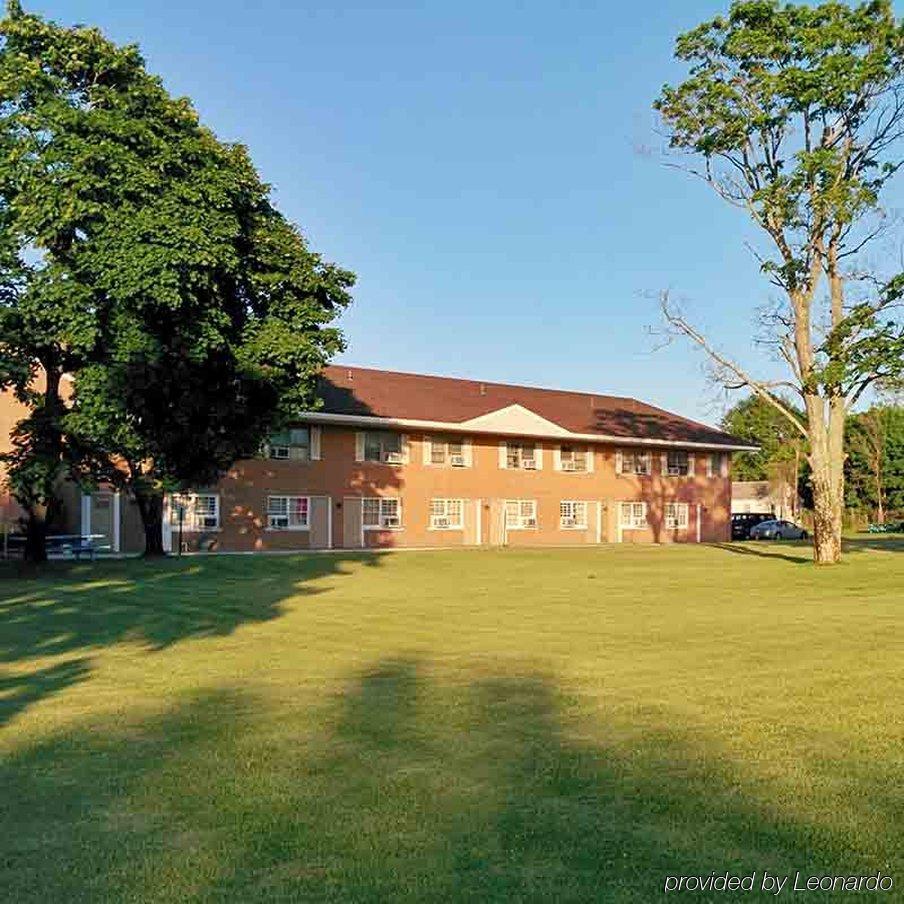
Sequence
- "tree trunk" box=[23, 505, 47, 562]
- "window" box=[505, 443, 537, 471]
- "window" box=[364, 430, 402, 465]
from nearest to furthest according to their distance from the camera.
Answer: "tree trunk" box=[23, 505, 47, 562]
"window" box=[364, 430, 402, 465]
"window" box=[505, 443, 537, 471]

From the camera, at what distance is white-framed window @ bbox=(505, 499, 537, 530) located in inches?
1960

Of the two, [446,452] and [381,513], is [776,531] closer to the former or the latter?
[446,452]

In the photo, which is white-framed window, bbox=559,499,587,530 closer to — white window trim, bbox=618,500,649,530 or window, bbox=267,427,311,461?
white window trim, bbox=618,500,649,530

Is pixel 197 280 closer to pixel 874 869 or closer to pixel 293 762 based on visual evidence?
pixel 293 762

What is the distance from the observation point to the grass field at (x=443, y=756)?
199 inches

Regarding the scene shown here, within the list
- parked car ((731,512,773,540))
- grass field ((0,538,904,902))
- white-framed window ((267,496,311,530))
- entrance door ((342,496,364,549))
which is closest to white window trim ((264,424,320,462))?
white-framed window ((267,496,311,530))

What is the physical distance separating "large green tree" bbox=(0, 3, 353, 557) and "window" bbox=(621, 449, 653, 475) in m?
30.5

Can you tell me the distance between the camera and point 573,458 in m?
52.4

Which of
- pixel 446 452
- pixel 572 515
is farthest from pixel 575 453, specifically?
pixel 446 452

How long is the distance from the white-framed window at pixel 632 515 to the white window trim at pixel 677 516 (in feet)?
4.82

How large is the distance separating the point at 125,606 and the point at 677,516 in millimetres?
41558

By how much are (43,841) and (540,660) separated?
24.2 ft

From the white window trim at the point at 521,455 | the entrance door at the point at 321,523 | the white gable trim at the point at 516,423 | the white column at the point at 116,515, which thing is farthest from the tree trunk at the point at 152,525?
the white window trim at the point at 521,455

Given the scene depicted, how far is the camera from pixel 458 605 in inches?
771
